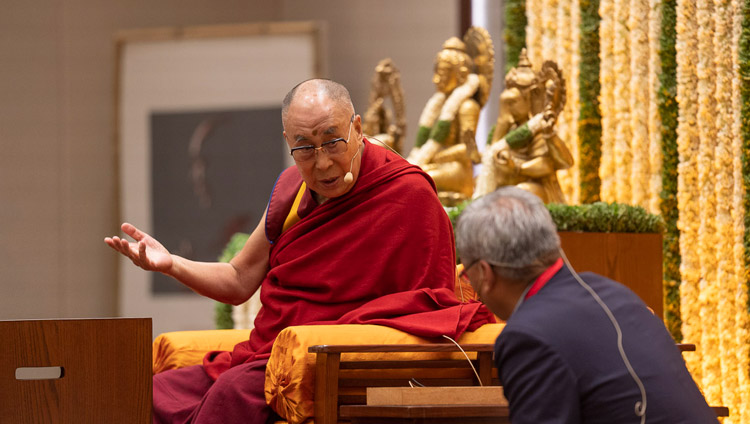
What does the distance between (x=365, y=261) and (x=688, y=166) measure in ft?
8.47

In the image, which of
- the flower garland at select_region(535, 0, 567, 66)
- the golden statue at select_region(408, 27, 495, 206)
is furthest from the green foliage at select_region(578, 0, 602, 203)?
the golden statue at select_region(408, 27, 495, 206)

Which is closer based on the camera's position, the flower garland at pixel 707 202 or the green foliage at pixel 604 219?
the green foliage at pixel 604 219

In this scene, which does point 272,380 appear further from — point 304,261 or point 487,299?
point 487,299

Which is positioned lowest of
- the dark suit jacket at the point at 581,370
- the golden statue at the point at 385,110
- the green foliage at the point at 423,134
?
the dark suit jacket at the point at 581,370

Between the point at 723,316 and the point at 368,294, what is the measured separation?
2372mm

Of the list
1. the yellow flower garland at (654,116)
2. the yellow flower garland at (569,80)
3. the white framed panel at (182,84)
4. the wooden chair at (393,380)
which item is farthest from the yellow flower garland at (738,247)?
the white framed panel at (182,84)

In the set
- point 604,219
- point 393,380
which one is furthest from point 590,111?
point 393,380

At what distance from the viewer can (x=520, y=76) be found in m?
5.32

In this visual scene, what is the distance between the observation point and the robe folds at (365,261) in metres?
2.86

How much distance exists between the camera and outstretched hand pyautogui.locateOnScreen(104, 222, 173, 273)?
2727mm

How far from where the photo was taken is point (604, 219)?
443cm

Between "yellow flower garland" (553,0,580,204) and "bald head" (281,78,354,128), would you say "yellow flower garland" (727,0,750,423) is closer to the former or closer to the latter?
"yellow flower garland" (553,0,580,204)

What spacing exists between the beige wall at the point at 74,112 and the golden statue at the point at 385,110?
0.97 m

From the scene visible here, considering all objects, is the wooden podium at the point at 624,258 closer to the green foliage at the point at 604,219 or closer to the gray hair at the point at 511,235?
the green foliage at the point at 604,219
